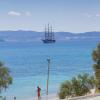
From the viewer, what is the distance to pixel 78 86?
41719 mm

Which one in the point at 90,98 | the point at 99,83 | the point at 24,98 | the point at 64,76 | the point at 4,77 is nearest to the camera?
the point at 90,98

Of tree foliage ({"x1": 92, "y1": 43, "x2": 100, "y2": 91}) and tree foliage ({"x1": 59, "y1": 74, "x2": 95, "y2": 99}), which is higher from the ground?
tree foliage ({"x1": 92, "y1": 43, "x2": 100, "y2": 91})

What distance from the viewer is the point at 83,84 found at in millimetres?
41812

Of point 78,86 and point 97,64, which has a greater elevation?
point 97,64

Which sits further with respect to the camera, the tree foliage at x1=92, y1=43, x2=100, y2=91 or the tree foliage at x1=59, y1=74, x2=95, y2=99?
the tree foliage at x1=59, y1=74, x2=95, y2=99

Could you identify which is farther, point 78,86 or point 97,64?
point 78,86

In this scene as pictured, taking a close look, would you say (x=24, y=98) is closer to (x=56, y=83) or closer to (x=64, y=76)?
(x=56, y=83)

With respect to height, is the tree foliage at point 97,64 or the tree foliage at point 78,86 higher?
the tree foliage at point 97,64

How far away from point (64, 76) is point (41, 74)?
653cm

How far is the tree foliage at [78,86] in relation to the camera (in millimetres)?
40994

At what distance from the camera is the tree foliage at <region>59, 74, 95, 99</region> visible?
41.0 metres

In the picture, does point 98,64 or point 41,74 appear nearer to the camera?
point 98,64

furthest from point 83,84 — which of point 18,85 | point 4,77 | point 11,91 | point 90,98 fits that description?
point 18,85

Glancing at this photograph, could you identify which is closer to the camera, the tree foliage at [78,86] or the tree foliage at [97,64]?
the tree foliage at [97,64]
